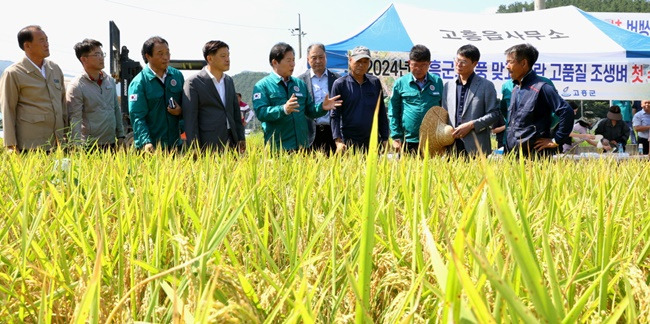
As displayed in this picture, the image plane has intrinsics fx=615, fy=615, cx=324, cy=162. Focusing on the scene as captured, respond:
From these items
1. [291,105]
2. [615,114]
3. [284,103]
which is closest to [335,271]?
[291,105]

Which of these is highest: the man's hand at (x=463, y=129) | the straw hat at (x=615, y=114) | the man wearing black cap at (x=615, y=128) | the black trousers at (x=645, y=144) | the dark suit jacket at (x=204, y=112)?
the dark suit jacket at (x=204, y=112)

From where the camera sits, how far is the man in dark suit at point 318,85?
4715 mm

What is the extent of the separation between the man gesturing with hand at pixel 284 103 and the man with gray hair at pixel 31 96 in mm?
1266

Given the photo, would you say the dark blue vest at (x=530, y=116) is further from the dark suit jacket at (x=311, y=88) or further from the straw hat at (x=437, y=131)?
the dark suit jacket at (x=311, y=88)

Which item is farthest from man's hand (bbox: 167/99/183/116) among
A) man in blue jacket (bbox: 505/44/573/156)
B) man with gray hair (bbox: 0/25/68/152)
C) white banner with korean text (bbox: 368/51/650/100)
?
white banner with korean text (bbox: 368/51/650/100)

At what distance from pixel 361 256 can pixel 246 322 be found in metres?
0.16

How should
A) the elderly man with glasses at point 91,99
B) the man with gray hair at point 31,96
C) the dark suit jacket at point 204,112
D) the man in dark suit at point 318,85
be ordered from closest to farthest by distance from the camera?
the man with gray hair at point 31,96
the dark suit jacket at point 204,112
the elderly man with glasses at point 91,99
the man in dark suit at point 318,85

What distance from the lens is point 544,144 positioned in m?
3.84

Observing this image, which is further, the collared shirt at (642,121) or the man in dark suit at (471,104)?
the collared shirt at (642,121)

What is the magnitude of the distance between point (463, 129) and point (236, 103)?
1.54 meters

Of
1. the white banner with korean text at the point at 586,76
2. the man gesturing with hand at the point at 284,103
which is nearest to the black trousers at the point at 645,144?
the white banner with korean text at the point at 586,76

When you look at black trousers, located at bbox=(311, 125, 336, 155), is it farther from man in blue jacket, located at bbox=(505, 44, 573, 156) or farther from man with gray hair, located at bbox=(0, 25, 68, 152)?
man with gray hair, located at bbox=(0, 25, 68, 152)

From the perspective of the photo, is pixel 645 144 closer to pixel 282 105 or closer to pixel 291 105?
pixel 282 105

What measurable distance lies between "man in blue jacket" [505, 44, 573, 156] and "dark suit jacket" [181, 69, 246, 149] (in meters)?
1.85
